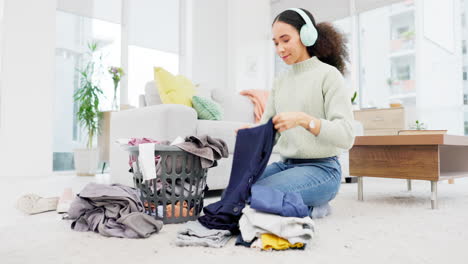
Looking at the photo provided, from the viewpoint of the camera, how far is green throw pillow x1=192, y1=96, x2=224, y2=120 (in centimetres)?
251

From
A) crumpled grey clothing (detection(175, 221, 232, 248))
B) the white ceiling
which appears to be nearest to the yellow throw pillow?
crumpled grey clothing (detection(175, 221, 232, 248))

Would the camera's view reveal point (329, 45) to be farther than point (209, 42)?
No

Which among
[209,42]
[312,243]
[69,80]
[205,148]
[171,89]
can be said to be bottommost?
[312,243]

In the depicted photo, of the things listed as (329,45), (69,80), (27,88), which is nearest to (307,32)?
(329,45)

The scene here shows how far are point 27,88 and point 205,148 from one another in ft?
11.2

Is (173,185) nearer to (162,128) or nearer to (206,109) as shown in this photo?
(162,128)

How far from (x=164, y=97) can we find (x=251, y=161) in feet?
4.75

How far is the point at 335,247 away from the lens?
1.12 metres

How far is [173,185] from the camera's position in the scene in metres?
1.44

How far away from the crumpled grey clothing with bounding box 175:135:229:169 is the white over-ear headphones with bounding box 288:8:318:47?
55 centimetres

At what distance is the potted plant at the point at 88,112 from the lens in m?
4.14

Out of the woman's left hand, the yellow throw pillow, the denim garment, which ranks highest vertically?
the yellow throw pillow

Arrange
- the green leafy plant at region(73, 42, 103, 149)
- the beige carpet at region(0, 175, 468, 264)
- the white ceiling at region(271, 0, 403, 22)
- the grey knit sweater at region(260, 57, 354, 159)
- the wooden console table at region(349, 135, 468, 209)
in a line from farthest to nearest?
the white ceiling at region(271, 0, 403, 22) < the green leafy plant at region(73, 42, 103, 149) < the wooden console table at region(349, 135, 468, 209) < the grey knit sweater at region(260, 57, 354, 159) < the beige carpet at region(0, 175, 468, 264)

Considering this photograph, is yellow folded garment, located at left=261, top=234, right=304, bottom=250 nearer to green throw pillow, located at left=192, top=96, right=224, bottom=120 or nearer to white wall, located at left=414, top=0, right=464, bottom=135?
green throw pillow, located at left=192, top=96, right=224, bottom=120
